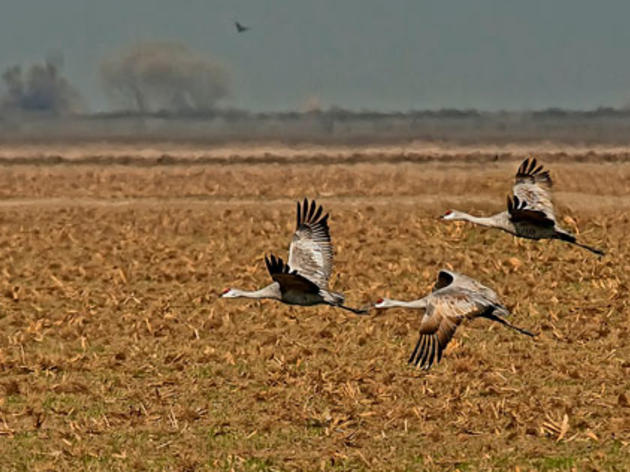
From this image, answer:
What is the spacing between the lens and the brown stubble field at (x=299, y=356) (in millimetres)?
14305

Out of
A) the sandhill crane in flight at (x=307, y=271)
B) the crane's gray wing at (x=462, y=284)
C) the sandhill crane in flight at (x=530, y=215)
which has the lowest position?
the sandhill crane in flight at (x=307, y=271)

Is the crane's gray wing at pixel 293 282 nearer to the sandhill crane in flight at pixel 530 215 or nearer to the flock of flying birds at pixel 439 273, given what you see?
the flock of flying birds at pixel 439 273

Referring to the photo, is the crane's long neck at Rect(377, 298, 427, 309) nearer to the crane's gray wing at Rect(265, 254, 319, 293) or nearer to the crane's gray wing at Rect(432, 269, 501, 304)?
the crane's gray wing at Rect(432, 269, 501, 304)

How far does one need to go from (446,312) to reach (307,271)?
430 cm

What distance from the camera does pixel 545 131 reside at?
10306 cm

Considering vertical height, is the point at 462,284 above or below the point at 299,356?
above

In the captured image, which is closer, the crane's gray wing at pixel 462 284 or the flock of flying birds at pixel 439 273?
the flock of flying birds at pixel 439 273

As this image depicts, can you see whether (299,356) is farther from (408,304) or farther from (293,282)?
(408,304)

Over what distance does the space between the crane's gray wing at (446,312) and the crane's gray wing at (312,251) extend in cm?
382

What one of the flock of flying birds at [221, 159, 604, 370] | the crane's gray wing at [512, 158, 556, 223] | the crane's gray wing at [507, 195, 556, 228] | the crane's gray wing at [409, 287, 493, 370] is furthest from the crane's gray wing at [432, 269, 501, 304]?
the crane's gray wing at [512, 158, 556, 223]

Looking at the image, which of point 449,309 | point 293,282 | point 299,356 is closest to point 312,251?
point 293,282

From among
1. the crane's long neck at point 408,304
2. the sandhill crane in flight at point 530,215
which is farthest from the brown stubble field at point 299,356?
the sandhill crane in flight at point 530,215

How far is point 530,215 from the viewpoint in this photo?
17.8 metres

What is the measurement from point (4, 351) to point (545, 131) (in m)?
86.6
